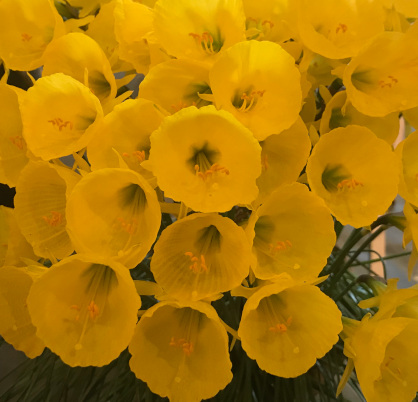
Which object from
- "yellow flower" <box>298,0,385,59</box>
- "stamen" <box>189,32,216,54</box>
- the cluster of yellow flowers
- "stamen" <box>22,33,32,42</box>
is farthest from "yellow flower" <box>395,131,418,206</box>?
"stamen" <box>22,33,32,42</box>

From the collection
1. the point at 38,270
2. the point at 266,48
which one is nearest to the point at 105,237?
the point at 38,270

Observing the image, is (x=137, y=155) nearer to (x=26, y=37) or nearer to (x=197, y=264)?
(x=197, y=264)

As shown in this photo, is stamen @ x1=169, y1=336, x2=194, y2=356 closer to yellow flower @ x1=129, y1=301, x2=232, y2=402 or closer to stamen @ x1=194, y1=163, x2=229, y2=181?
yellow flower @ x1=129, y1=301, x2=232, y2=402

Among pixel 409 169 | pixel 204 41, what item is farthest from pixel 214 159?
pixel 409 169

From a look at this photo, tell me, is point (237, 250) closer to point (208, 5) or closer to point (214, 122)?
point (214, 122)

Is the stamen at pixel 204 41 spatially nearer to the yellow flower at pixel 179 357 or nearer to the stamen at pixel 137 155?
the stamen at pixel 137 155
